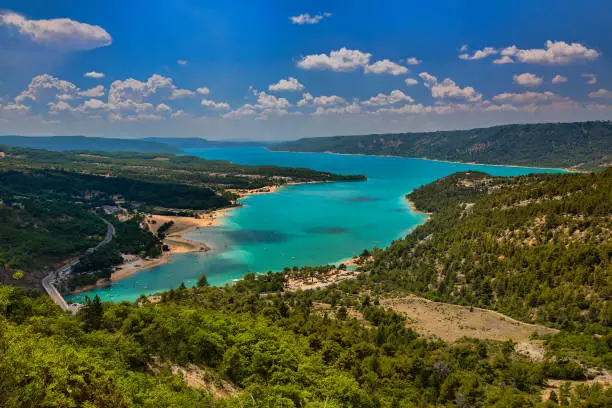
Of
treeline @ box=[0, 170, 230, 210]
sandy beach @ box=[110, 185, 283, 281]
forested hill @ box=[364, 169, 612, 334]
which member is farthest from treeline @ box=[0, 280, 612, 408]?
treeline @ box=[0, 170, 230, 210]

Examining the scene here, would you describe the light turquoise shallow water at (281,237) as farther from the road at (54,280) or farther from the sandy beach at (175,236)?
the road at (54,280)

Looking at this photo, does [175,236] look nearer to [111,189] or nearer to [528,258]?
[528,258]

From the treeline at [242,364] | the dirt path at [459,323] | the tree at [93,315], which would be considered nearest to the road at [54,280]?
the tree at [93,315]

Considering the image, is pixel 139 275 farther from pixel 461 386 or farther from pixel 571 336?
pixel 571 336

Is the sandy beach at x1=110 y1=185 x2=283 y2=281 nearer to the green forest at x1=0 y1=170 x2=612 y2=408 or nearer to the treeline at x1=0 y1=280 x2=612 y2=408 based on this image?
the green forest at x1=0 y1=170 x2=612 y2=408

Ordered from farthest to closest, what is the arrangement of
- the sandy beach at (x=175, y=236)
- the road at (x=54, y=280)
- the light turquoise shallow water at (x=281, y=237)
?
1. the sandy beach at (x=175, y=236)
2. the light turquoise shallow water at (x=281, y=237)
3. the road at (x=54, y=280)
